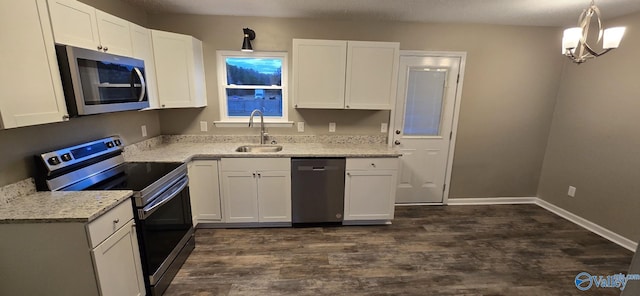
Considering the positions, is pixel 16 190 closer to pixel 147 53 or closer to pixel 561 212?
pixel 147 53

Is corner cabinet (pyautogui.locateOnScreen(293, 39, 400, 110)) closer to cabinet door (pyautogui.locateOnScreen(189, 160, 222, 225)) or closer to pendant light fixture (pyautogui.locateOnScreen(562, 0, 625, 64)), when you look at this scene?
cabinet door (pyautogui.locateOnScreen(189, 160, 222, 225))

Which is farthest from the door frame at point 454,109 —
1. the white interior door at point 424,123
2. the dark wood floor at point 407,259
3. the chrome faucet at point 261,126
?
the chrome faucet at point 261,126

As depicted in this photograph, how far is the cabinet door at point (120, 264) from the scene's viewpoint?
1454 millimetres

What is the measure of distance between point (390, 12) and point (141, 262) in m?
3.09

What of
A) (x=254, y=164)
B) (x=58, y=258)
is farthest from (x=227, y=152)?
(x=58, y=258)

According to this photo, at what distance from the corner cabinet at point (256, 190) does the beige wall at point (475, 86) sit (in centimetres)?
66

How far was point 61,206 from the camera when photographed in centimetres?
146

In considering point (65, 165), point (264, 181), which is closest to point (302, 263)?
point (264, 181)

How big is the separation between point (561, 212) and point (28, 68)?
5210 millimetres

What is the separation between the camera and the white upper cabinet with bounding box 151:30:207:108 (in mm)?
2615

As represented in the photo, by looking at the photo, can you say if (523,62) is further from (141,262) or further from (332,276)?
(141,262)

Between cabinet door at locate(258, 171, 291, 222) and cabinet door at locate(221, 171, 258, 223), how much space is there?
0.22 feet

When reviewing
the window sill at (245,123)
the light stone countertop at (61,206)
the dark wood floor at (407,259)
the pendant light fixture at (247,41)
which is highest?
the pendant light fixture at (247,41)

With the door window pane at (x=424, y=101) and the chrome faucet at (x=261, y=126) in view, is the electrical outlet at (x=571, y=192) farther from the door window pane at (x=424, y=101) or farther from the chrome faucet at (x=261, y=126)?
the chrome faucet at (x=261, y=126)
